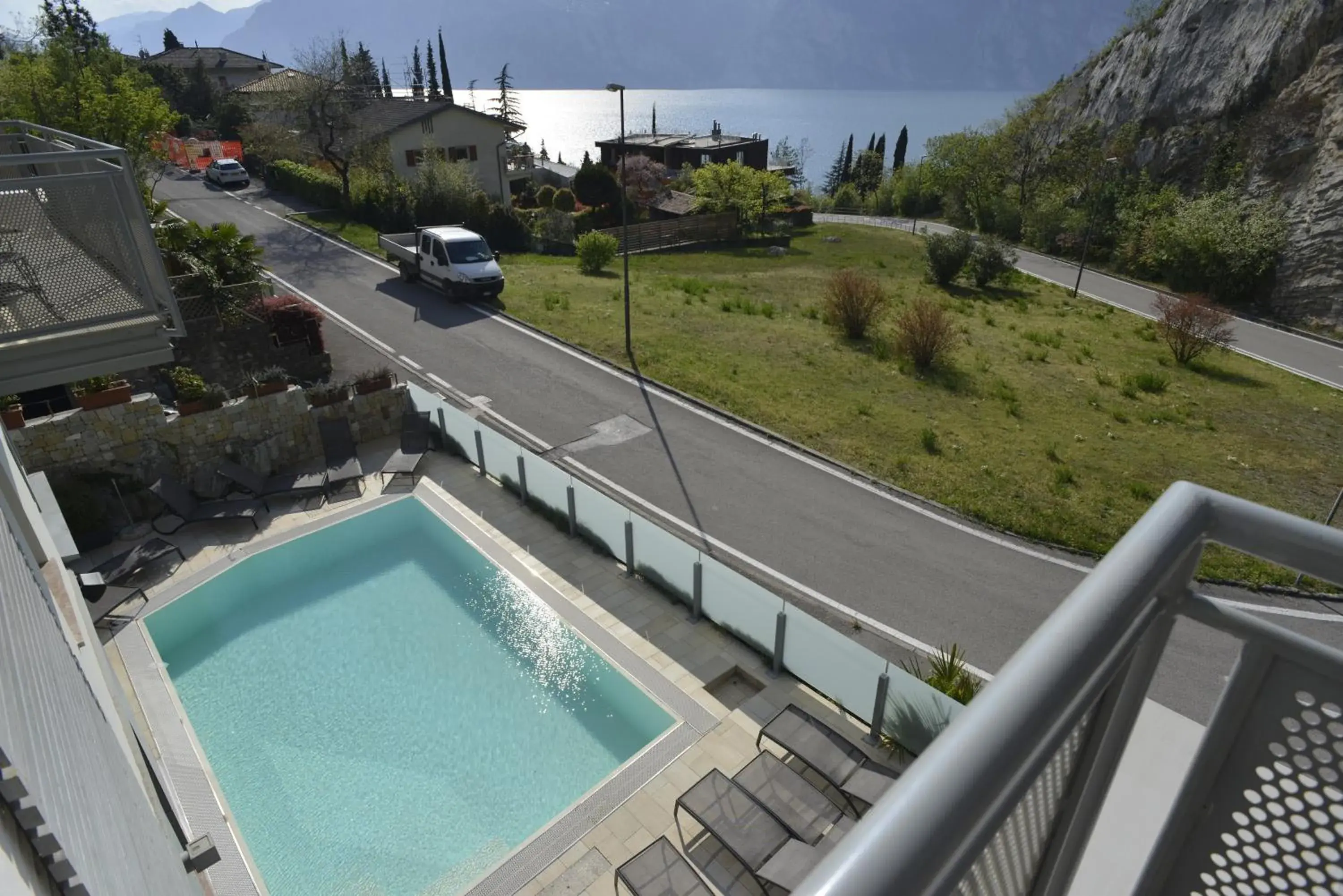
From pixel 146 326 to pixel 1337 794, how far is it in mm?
8608

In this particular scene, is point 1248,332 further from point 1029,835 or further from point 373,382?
point 1029,835

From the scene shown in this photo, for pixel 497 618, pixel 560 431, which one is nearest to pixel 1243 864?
pixel 497 618

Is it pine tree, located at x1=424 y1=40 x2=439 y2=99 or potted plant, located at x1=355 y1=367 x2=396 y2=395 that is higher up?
pine tree, located at x1=424 y1=40 x2=439 y2=99

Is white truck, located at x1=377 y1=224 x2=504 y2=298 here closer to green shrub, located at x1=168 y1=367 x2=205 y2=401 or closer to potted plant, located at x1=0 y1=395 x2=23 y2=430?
green shrub, located at x1=168 y1=367 x2=205 y2=401

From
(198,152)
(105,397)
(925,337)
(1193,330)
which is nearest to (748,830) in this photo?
(105,397)

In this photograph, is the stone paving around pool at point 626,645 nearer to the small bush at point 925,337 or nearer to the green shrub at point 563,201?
the small bush at point 925,337

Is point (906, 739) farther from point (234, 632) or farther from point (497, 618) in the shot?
point (234, 632)

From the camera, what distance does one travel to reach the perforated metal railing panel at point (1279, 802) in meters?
1.51

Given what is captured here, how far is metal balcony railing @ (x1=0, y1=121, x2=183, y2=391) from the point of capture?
20.8 ft

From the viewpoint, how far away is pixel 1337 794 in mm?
1513

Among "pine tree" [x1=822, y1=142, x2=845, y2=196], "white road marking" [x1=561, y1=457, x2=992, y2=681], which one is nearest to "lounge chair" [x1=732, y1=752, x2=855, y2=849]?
"white road marking" [x1=561, y1=457, x2=992, y2=681]

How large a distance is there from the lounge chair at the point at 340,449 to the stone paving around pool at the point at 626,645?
35cm

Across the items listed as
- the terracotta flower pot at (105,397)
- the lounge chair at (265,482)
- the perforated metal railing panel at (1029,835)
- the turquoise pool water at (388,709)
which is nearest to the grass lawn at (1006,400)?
the turquoise pool water at (388,709)

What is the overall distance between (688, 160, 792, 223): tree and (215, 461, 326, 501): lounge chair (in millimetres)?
39077
